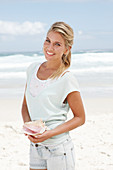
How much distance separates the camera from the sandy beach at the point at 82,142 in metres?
3.60

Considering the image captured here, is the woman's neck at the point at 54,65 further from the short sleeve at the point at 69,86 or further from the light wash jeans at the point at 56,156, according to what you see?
the light wash jeans at the point at 56,156

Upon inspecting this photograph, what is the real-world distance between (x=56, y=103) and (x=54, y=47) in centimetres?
36

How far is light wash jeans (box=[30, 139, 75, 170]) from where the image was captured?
1711 millimetres

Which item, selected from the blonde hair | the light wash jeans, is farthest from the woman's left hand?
the blonde hair

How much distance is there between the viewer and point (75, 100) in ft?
5.41

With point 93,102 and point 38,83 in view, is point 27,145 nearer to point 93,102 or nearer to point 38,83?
point 38,83

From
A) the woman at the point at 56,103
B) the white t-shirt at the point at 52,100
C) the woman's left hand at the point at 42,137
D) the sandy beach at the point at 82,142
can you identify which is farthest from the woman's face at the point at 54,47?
the sandy beach at the point at 82,142

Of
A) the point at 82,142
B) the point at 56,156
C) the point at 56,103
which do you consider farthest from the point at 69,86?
the point at 82,142

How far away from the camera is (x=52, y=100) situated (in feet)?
5.55

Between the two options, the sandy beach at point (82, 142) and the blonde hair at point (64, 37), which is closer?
the blonde hair at point (64, 37)

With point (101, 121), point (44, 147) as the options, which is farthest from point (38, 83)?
point (101, 121)

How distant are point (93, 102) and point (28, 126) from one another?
5.42 m

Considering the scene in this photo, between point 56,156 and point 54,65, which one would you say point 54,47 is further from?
point 56,156

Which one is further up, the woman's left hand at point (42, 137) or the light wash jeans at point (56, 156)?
the woman's left hand at point (42, 137)
